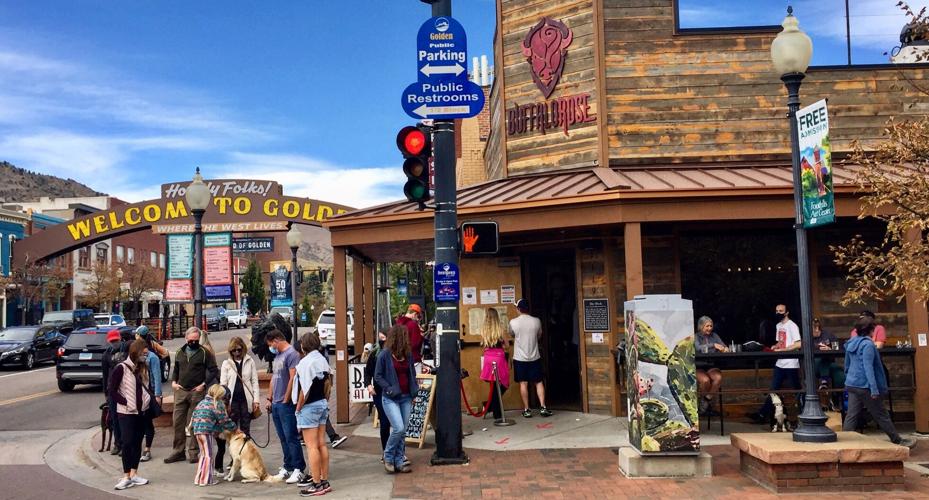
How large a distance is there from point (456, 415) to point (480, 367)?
3.63 metres

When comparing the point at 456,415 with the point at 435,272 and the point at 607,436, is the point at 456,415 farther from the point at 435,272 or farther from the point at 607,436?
the point at 607,436

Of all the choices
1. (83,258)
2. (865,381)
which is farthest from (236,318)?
(865,381)

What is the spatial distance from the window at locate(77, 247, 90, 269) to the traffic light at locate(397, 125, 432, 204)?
51.8 metres

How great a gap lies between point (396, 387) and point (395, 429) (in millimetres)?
451

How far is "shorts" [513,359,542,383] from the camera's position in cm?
1209

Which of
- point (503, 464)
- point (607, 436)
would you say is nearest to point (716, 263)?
point (607, 436)

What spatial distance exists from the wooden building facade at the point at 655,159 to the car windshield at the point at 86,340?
933cm

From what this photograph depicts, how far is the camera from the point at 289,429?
8.87m

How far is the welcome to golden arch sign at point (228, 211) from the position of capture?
2288 cm

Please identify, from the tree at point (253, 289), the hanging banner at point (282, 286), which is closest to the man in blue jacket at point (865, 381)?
the hanging banner at point (282, 286)

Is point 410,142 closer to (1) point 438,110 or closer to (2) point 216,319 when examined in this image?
(1) point 438,110

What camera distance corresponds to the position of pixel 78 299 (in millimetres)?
53906

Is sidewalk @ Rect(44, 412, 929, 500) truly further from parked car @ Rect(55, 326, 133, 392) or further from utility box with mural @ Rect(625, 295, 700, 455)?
parked car @ Rect(55, 326, 133, 392)

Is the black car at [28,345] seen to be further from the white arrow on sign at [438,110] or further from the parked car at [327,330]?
the white arrow on sign at [438,110]
